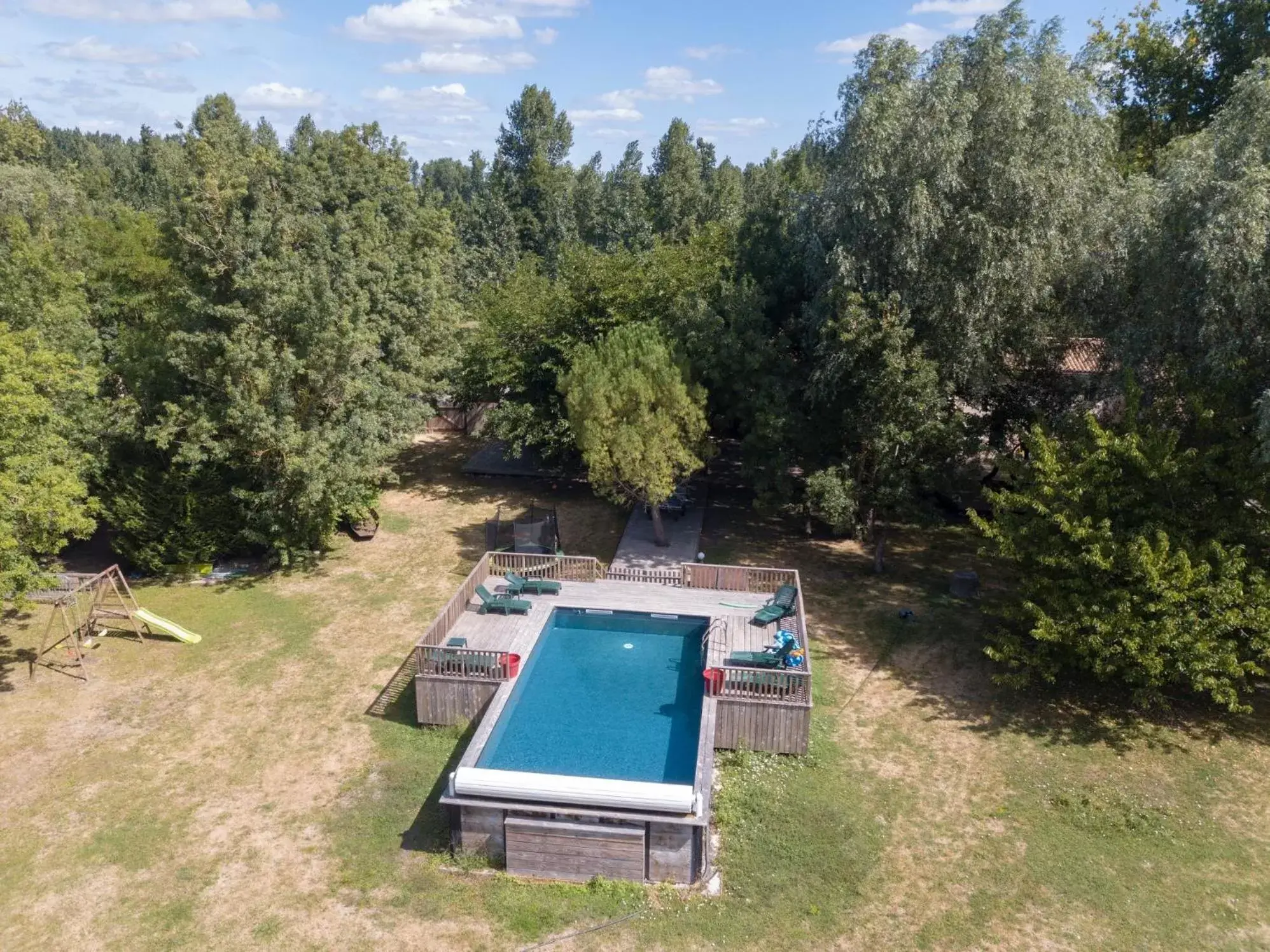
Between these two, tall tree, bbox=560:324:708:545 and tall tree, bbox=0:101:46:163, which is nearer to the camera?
tall tree, bbox=560:324:708:545

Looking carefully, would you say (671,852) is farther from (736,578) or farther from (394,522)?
(394,522)

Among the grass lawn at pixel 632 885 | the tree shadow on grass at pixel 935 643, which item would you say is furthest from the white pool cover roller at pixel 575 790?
the tree shadow on grass at pixel 935 643

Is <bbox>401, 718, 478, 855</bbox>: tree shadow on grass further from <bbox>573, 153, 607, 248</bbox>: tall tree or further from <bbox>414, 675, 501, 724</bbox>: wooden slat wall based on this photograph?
<bbox>573, 153, 607, 248</bbox>: tall tree

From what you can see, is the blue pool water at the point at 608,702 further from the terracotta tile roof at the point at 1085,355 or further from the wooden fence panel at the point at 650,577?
the terracotta tile roof at the point at 1085,355

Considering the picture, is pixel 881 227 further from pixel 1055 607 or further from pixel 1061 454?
pixel 1055 607

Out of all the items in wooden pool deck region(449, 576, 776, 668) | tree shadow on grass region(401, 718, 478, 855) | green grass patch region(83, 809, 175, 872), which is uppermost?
wooden pool deck region(449, 576, 776, 668)


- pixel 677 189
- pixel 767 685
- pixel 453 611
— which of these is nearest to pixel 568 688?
pixel 453 611

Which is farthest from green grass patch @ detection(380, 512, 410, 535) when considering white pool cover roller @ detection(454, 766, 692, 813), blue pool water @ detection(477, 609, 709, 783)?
white pool cover roller @ detection(454, 766, 692, 813)

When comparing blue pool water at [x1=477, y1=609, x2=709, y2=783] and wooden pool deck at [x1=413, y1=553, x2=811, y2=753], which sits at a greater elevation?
wooden pool deck at [x1=413, y1=553, x2=811, y2=753]
